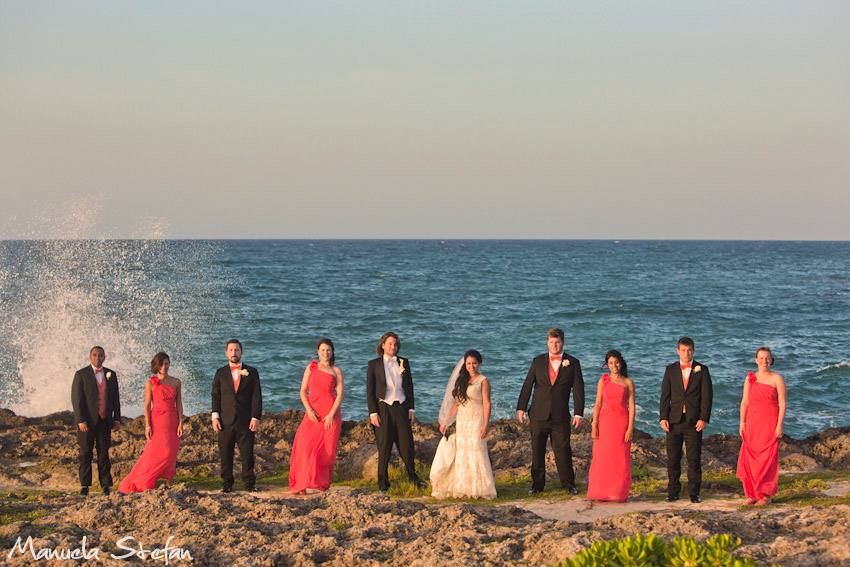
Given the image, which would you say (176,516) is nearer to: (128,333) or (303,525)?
(303,525)

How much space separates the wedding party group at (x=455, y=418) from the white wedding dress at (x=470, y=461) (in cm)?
1

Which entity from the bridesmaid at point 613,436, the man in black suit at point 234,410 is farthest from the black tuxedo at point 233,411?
the bridesmaid at point 613,436

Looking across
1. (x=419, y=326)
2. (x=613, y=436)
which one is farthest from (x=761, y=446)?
(x=419, y=326)

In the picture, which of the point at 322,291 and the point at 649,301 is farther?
the point at 322,291

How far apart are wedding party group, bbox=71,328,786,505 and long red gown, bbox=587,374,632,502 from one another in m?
0.01

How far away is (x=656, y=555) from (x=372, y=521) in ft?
11.1

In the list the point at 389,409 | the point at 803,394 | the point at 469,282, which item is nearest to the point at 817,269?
the point at 469,282

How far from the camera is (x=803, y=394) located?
21422 millimetres

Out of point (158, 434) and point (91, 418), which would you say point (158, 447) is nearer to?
point (158, 434)

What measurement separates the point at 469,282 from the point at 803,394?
136 ft

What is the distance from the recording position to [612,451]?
938 centimetres

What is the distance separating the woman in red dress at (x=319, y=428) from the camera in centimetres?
977

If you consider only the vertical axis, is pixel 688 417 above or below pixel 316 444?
above
